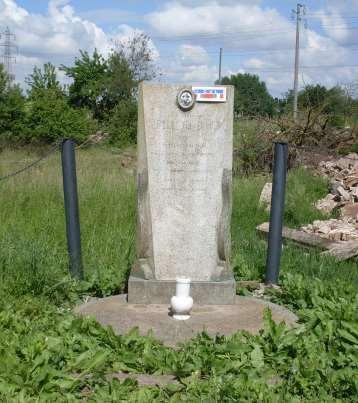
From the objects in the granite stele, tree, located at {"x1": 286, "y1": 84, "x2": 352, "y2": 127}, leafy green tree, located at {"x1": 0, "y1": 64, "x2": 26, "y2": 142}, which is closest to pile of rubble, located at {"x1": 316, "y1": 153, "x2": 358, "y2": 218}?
tree, located at {"x1": 286, "y1": 84, "x2": 352, "y2": 127}

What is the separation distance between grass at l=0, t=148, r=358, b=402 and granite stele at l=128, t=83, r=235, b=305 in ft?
1.92

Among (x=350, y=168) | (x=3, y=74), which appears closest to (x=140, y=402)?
(x=350, y=168)

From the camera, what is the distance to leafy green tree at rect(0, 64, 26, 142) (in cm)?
2309

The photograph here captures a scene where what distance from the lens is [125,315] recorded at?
15.4 feet

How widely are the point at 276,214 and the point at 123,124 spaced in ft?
65.1

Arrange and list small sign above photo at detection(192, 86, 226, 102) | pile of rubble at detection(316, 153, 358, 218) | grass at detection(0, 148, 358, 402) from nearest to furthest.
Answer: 1. grass at detection(0, 148, 358, 402)
2. small sign above photo at detection(192, 86, 226, 102)
3. pile of rubble at detection(316, 153, 358, 218)

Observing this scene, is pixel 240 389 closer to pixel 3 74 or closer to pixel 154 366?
pixel 154 366

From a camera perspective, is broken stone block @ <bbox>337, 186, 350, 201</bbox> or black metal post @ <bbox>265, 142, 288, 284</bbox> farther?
broken stone block @ <bbox>337, 186, 350, 201</bbox>

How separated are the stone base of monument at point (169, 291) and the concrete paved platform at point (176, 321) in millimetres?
63

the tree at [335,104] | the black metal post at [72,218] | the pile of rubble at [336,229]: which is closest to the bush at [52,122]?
the tree at [335,104]

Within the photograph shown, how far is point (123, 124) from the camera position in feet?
82.3

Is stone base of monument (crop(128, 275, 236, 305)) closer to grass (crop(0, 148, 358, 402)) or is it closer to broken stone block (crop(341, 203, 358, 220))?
grass (crop(0, 148, 358, 402))

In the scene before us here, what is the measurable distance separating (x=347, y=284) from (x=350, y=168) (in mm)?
8625

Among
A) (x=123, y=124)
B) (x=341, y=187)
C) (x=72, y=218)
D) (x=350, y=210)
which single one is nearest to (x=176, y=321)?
(x=72, y=218)
